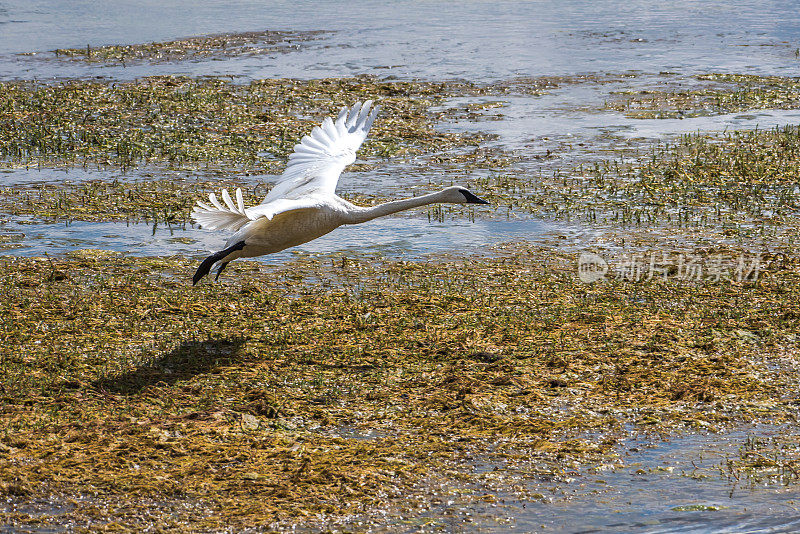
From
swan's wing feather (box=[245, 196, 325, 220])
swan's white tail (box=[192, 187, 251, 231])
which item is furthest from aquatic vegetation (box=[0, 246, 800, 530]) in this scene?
swan's wing feather (box=[245, 196, 325, 220])

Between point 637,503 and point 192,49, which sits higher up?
point 192,49

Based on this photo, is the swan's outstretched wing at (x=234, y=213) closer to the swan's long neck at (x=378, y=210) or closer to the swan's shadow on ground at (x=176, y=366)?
the swan's long neck at (x=378, y=210)

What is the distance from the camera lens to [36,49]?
28000 millimetres

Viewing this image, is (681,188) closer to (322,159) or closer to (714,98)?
(322,159)

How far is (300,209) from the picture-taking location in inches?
379

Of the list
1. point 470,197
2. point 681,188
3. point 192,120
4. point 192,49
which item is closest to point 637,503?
point 470,197

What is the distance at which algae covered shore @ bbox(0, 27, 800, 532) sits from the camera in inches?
264

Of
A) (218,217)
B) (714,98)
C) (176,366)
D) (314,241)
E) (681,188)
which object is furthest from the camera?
(714,98)

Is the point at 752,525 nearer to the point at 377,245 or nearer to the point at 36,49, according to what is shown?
the point at 377,245

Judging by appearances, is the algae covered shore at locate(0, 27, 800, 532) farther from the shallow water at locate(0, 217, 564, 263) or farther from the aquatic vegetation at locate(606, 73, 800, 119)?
the aquatic vegetation at locate(606, 73, 800, 119)

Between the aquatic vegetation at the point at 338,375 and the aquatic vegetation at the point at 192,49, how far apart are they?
53.1 ft

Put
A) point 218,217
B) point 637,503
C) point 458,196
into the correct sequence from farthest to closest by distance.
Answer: point 458,196 → point 218,217 → point 637,503

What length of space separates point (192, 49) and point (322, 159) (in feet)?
57.5

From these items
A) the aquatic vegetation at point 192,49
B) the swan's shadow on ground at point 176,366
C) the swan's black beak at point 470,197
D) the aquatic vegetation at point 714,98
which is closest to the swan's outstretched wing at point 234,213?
the swan's shadow on ground at point 176,366
